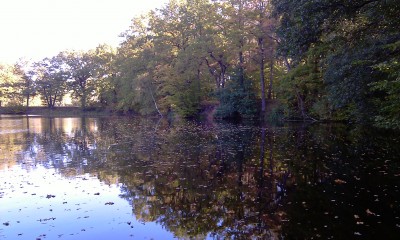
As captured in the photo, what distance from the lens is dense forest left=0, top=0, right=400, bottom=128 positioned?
1373 cm

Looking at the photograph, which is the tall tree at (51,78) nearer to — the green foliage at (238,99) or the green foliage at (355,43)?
the green foliage at (238,99)

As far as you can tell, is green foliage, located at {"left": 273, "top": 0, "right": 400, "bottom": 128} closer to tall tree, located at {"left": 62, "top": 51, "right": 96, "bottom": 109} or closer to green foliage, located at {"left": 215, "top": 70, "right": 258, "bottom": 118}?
→ green foliage, located at {"left": 215, "top": 70, "right": 258, "bottom": 118}

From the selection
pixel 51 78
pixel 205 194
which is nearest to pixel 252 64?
pixel 205 194

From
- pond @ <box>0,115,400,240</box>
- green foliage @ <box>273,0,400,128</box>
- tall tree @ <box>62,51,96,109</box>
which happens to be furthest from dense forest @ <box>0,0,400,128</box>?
pond @ <box>0,115,400,240</box>

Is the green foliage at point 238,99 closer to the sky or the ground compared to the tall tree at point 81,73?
closer to the ground

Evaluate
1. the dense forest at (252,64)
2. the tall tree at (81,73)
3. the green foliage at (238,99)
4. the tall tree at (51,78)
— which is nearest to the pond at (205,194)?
the dense forest at (252,64)

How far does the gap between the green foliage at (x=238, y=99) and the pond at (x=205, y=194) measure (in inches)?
875

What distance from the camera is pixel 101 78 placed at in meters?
64.7

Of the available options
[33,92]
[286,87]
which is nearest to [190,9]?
[286,87]

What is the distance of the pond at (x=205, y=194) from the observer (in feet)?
19.8

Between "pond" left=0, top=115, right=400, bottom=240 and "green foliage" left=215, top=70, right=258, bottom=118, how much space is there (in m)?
22.2

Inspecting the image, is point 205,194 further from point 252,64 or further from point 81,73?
point 81,73

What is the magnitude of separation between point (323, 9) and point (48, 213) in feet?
39.2

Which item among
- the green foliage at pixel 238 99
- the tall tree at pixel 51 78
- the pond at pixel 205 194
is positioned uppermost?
the tall tree at pixel 51 78
